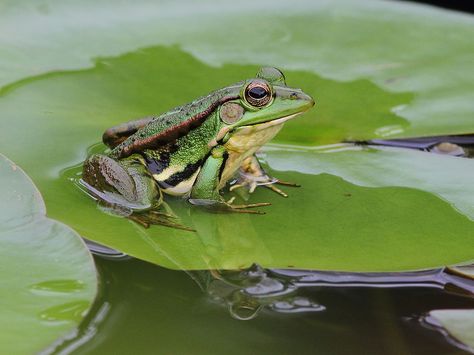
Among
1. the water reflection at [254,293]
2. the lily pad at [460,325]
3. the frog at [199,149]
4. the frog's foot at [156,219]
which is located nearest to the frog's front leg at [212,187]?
the frog at [199,149]

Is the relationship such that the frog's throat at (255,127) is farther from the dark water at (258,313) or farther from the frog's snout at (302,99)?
the dark water at (258,313)

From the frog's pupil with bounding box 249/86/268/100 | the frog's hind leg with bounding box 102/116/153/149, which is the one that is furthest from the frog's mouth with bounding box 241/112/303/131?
the frog's hind leg with bounding box 102/116/153/149

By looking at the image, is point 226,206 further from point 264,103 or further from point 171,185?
point 264,103

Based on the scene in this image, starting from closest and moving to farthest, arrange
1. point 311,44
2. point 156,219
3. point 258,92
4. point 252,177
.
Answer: point 156,219 → point 258,92 → point 252,177 → point 311,44

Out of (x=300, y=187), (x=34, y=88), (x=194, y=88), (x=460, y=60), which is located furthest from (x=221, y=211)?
(x=460, y=60)

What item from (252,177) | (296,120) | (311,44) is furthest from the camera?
(311,44)

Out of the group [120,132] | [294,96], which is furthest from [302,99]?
[120,132]

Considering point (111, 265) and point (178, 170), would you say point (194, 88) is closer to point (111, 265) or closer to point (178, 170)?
point (178, 170)
